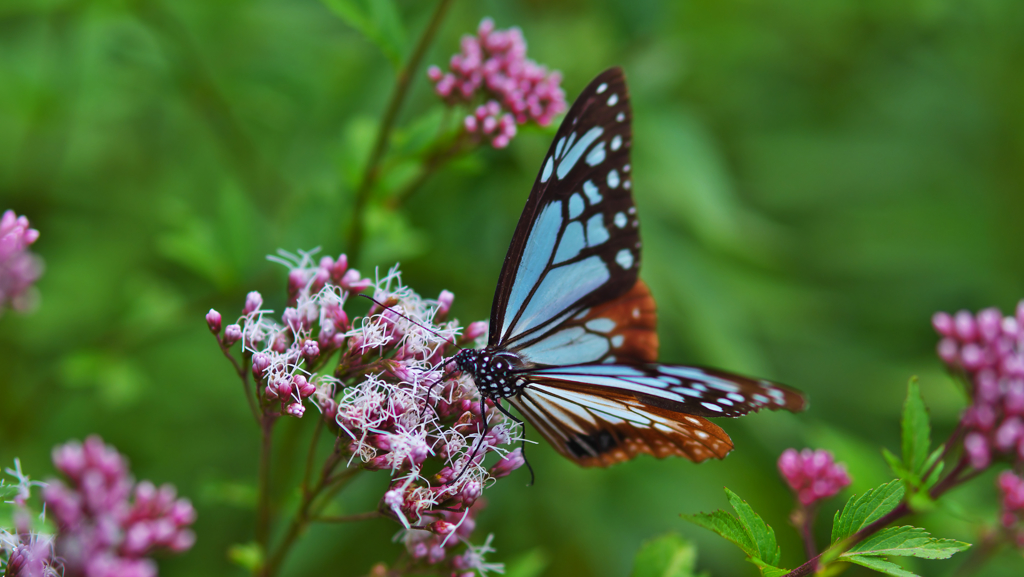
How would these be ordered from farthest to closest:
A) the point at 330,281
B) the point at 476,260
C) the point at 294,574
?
1. the point at 476,260
2. the point at 294,574
3. the point at 330,281

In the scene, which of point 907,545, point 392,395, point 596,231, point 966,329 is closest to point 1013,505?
point 966,329

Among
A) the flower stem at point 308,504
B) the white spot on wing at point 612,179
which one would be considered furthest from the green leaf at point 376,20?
the flower stem at point 308,504

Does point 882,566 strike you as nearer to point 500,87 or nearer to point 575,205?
point 575,205

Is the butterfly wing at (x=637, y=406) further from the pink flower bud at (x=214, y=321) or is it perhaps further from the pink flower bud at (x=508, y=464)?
the pink flower bud at (x=214, y=321)

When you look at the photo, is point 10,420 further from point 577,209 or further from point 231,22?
point 577,209

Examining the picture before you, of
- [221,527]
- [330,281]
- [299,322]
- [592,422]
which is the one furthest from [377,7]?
[221,527]

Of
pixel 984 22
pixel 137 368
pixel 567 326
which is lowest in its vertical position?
pixel 567 326

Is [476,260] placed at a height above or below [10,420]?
above
